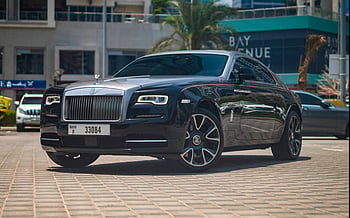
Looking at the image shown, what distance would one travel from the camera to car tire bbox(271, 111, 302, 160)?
1144cm

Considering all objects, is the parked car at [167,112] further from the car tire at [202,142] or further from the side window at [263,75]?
the side window at [263,75]

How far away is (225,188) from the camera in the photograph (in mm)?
7508

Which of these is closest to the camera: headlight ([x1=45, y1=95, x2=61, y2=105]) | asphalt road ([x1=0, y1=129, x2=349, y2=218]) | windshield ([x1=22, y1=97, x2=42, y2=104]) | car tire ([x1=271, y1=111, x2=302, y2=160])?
asphalt road ([x1=0, y1=129, x2=349, y2=218])

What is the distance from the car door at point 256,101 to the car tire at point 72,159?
2083 mm

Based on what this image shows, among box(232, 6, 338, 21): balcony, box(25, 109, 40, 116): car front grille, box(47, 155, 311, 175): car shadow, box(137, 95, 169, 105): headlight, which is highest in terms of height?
box(232, 6, 338, 21): balcony

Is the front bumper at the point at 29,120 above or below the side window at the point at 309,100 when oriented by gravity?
below

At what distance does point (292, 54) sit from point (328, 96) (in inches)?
236

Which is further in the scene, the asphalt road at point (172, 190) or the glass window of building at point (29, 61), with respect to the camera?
the glass window of building at point (29, 61)

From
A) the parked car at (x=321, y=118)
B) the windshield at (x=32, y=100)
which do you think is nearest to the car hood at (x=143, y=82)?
the parked car at (x=321, y=118)

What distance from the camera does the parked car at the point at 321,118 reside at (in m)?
20.6

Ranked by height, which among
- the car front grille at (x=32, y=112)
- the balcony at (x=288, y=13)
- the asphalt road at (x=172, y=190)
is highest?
the balcony at (x=288, y=13)

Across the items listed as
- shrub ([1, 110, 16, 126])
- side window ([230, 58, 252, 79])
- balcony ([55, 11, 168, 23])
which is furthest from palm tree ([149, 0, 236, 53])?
side window ([230, 58, 252, 79])

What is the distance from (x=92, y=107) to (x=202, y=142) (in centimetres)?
144

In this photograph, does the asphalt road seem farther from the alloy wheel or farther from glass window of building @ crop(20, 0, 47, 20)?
glass window of building @ crop(20, 0, 47, 20)
